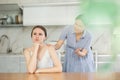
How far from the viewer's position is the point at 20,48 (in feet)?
15.4

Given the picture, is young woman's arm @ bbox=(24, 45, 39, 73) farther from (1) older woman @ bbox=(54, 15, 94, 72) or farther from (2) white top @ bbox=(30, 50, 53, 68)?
(1) older woman @ bbox=(54, 15, 94, 72)

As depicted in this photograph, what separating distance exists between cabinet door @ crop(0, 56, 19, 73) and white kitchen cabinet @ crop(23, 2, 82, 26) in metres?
0.66

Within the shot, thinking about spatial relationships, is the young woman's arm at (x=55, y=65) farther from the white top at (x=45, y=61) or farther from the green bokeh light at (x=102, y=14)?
the green bokeh light at (x=102, y=14)

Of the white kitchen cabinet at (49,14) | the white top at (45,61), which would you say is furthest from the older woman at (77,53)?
the white kitchen cabinet at (49,14)

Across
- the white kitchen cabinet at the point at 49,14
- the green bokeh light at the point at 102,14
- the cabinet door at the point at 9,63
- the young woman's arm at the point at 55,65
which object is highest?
the white kitchen cabinet at the point at 49,14

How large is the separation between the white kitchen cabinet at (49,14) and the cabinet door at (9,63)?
0.66 metres

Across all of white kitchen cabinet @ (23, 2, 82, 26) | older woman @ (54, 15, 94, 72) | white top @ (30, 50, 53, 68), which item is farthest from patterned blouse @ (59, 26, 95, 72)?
white kitchen cabinet @ (23, 2, 82, 26)

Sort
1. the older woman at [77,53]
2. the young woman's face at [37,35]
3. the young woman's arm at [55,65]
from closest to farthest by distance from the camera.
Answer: the young woman's arm at [55,65] → the young woman's face at [37,35] → the older woman at [77,53]

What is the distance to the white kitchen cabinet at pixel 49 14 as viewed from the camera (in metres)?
4.24

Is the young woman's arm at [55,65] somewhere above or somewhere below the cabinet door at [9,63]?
above

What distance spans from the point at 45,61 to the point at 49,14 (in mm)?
2408

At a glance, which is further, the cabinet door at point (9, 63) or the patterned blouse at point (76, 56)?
the cabinet door at point (9, 63)

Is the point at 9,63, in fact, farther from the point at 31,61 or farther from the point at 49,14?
the point at 31,61

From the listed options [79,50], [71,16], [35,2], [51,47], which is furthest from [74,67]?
[35,2]
